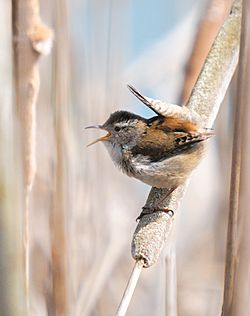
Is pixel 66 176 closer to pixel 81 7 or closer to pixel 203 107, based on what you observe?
pixel 203 107

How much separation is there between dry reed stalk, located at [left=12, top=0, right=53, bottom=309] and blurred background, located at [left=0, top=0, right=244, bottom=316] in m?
0.26

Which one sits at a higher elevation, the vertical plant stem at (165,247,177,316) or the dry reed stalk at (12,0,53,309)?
the dry reed stalk at (12,0,53,309)

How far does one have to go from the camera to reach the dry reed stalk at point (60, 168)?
1.15 m

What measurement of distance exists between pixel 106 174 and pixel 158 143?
0.70ft

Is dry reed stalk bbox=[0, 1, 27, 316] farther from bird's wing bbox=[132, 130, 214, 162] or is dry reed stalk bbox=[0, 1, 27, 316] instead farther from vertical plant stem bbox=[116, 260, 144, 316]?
bird's wing bbox=[132, 130, 214, 162]

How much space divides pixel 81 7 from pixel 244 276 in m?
0.87

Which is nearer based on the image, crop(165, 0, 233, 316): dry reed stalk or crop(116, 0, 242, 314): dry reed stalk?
crop(116, 0, 242, 314): dry reed stalk

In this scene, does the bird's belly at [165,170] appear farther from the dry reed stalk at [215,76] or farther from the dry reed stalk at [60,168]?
the dry reed stalk at [60,168]

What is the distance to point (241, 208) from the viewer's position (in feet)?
2.81

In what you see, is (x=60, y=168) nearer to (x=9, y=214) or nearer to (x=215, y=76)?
(x=215, y=76)

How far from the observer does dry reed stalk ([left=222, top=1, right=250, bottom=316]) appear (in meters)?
0.82

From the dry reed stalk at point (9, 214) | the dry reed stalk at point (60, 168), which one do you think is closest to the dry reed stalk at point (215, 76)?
the dry reed stalk at point (60, 168)

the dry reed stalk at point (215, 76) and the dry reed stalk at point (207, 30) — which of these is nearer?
the dry reed stalk at point (215, 76)

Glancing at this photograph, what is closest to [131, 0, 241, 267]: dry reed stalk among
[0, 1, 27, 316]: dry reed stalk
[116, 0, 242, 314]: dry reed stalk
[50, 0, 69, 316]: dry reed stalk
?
[116, 0, 242, 314]: dry reed stalk
